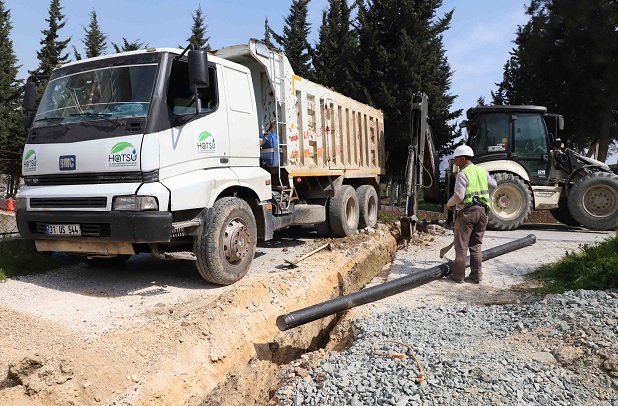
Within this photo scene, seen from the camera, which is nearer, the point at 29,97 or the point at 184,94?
the point at 184,94

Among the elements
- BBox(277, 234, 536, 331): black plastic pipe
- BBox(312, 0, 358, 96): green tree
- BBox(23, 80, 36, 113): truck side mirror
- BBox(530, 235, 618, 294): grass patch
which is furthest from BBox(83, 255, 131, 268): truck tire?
BBox(312, 0, 358, 96): green tree

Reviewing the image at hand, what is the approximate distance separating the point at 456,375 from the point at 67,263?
17.8 feet

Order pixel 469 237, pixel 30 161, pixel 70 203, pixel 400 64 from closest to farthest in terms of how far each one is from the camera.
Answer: pixel 70 203
pixel 30 161
pixel 469 237
pixel 400 64

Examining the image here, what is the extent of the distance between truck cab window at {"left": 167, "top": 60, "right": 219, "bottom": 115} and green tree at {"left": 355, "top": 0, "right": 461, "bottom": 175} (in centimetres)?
1155

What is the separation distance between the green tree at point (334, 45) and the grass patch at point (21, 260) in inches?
539

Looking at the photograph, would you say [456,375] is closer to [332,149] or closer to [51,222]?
[51,222]

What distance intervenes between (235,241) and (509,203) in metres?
7.32

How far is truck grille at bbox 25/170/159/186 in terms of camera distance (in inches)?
184

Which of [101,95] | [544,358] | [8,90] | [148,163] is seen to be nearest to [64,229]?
[148,163]

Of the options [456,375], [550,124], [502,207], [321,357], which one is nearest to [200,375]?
[321,357]

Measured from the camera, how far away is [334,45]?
69.5 ft

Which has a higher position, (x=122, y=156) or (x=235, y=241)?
(x=122, y=156)

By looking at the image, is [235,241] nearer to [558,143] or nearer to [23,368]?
[23,368]

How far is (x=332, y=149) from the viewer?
8.62 meters
